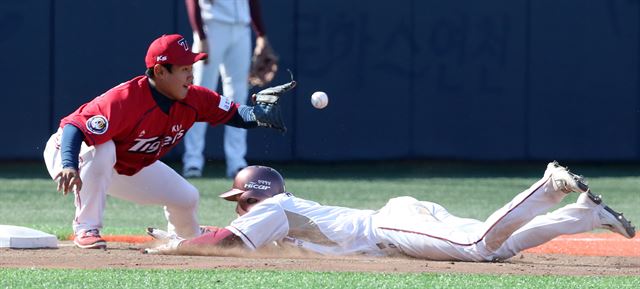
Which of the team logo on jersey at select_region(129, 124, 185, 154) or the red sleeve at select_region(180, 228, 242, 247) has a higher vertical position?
the team logo on jersey at select_region(129, 124, 185, 154)

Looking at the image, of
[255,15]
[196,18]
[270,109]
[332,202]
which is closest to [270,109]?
[270,109]

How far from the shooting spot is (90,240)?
6.41 metres

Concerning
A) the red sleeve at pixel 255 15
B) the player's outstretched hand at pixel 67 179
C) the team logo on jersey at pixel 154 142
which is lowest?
the player's outstretched hand at pixel 67 179

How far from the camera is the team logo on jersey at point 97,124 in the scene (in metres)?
6.20

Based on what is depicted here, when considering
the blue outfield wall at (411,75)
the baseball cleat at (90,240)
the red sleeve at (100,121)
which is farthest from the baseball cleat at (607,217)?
the blue outfield wall at (411,75)

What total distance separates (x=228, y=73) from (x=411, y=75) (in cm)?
252

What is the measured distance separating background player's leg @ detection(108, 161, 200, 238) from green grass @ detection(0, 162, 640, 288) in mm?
771

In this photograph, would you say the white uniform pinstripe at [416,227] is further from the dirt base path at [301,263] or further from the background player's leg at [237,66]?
the background player's leg at [237,66]

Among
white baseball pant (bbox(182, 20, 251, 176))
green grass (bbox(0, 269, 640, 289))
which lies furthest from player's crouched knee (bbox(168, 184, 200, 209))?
white baseball pant (bbox(182, 20, 251, 176))

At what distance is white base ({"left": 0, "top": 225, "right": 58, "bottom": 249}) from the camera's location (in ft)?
21.1

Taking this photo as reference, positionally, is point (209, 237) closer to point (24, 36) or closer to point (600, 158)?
point (24, 36)

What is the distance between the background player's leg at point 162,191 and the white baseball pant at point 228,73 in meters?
3.83

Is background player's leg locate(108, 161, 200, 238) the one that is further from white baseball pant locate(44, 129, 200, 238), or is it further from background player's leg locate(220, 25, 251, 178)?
background player's leg locate(220, 25, 251, 178)

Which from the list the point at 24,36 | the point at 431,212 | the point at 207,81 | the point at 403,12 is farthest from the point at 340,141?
the point at 431,212
